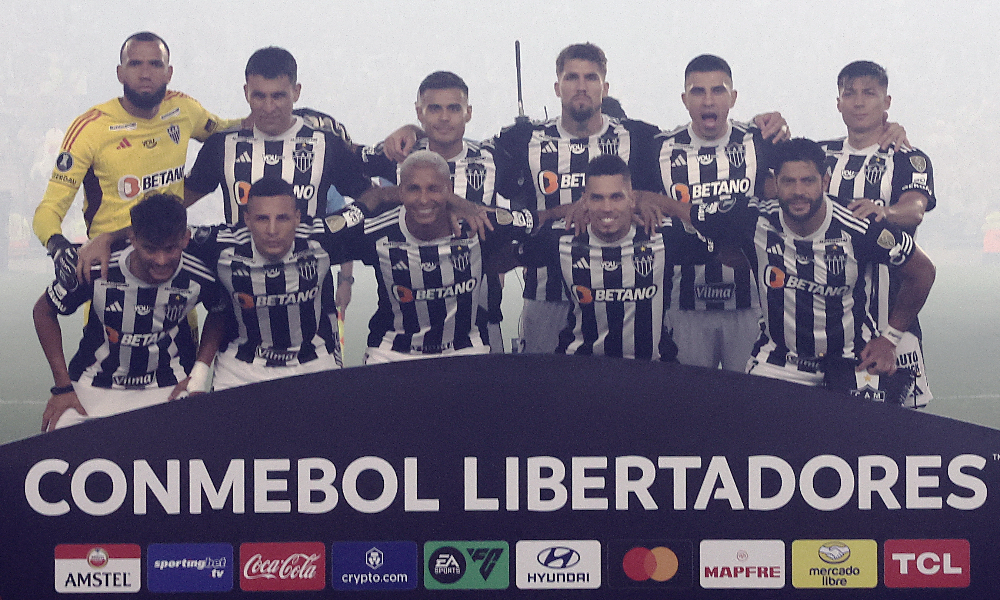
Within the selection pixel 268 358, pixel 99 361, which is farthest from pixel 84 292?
pixel 268 358

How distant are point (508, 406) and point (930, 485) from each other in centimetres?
111

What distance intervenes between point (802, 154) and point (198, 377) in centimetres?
212

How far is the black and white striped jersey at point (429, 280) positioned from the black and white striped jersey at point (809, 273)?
0.75 meters

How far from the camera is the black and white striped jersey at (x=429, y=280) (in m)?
3.40

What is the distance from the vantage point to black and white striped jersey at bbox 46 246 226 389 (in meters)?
3.34

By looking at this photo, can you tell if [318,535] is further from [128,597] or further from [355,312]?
[355,312]

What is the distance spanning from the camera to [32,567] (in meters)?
2.62

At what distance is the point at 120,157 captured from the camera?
3873mm

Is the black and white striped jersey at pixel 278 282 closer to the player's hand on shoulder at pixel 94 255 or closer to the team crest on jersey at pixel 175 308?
the team crest on jersey at pixel 175 308

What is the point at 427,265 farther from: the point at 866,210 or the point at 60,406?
the point at 866,210

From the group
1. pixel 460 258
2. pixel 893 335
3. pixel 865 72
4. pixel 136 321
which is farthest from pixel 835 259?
pixel 136 321

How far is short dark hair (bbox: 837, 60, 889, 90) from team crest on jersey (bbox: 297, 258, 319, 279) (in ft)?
7.00

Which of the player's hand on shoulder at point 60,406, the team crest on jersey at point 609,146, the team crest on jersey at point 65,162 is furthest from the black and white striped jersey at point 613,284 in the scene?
the team crest on jersey at point 65,162

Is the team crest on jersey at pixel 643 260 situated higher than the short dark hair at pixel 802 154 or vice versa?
the short dark hair at pixel 802 154
